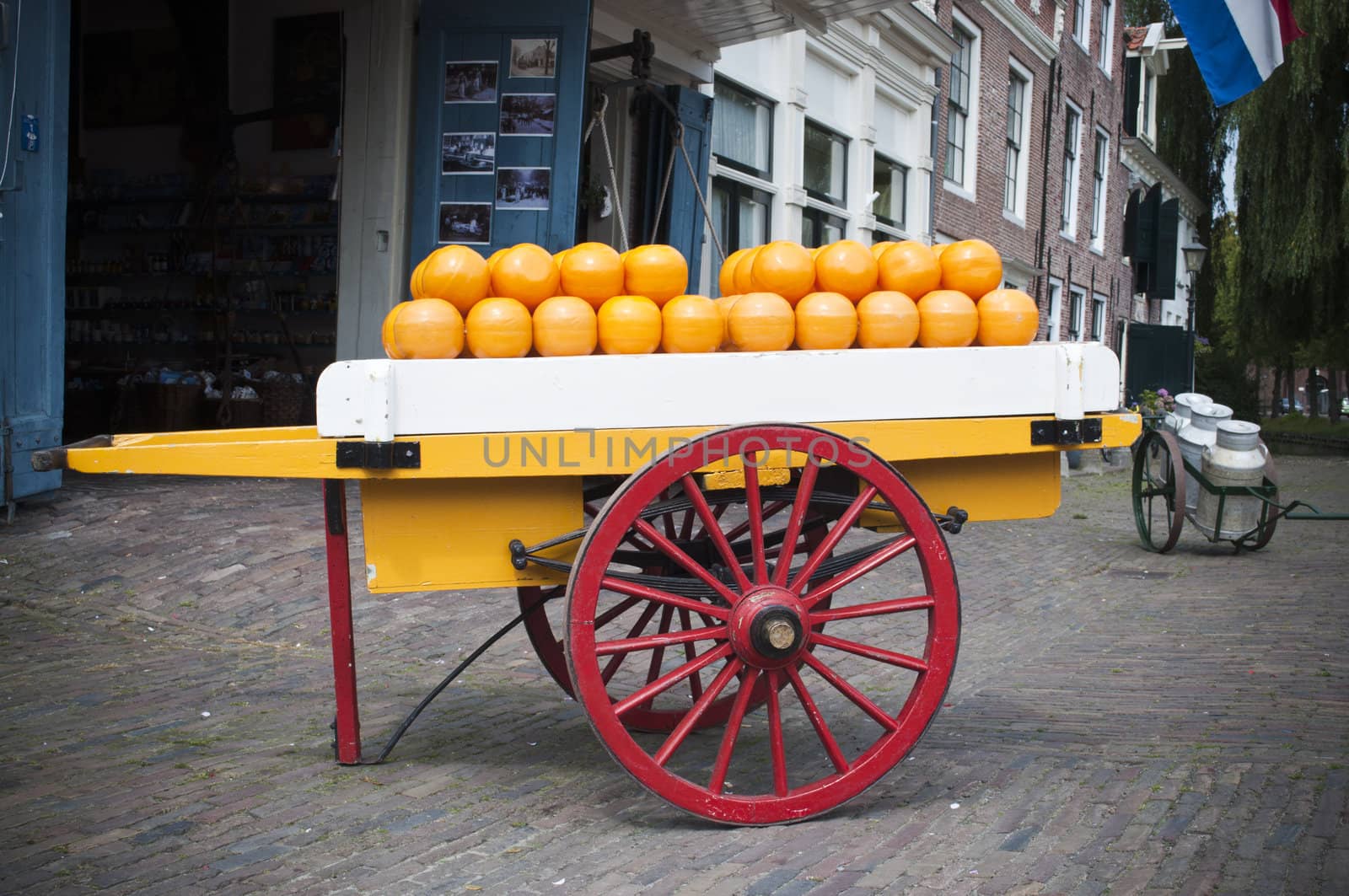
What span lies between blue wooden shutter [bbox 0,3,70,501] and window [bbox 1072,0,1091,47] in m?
17.9

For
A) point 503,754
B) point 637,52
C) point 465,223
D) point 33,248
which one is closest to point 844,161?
point 637,52

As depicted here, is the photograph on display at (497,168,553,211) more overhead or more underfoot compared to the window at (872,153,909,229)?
more underfoot

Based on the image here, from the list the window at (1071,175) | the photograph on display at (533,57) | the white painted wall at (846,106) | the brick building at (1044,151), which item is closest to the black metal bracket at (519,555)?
the photograph on display at (533,57)

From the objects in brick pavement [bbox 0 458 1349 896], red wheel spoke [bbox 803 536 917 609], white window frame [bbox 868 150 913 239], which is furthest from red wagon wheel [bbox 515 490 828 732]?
white window frame [bbox 868 150 913 239]

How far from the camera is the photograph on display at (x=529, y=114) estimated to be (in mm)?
7320

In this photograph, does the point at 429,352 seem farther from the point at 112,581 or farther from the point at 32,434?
the point at 32,434

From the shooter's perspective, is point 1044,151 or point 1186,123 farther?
point 1186,123

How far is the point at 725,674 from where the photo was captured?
286 cm

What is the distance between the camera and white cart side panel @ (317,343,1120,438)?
9.32 feet

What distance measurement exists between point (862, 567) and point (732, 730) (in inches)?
20.4

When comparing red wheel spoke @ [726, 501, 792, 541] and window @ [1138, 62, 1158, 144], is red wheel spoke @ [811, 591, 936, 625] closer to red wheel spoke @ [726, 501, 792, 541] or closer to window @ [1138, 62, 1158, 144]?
red wheel spoke @ [726, 501, 792, 541]

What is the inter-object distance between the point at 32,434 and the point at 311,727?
314 cm

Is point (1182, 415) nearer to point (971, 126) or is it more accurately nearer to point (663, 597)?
→ point (663, 597)

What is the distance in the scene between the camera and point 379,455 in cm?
281
